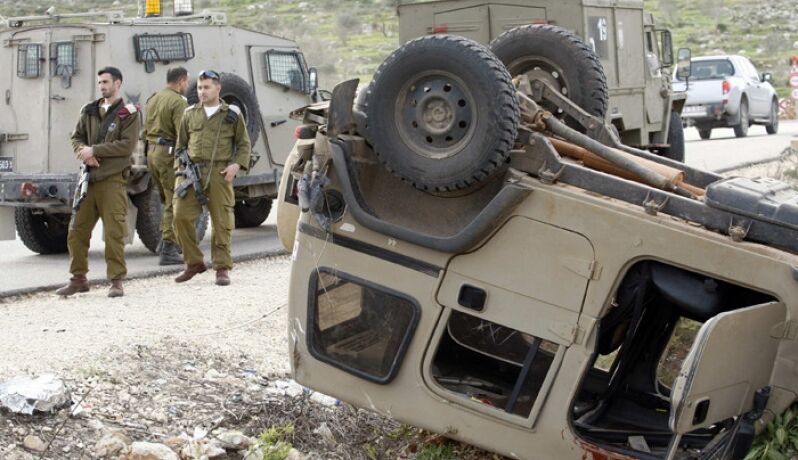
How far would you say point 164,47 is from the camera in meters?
13.0

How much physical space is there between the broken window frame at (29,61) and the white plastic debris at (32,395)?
23.5 ft

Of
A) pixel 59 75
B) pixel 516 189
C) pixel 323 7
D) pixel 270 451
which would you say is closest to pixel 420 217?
pixel 516 189

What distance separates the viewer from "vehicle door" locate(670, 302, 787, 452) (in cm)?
434

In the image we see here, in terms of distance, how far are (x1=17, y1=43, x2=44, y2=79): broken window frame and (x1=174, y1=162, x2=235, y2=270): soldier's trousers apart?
134 inches

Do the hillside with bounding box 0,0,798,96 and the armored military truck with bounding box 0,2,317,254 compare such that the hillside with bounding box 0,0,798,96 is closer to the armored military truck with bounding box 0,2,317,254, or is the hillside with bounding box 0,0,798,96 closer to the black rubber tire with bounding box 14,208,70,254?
the armored military truck with bounding box 0,2,317,254

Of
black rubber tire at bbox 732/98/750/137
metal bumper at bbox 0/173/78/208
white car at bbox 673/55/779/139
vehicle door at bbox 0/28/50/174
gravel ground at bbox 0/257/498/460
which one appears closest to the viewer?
gravel ground at bbox 0/257/498/460

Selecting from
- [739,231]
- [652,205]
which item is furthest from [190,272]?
[739,231]

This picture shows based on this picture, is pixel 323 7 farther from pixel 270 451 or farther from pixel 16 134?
pixel 270 451

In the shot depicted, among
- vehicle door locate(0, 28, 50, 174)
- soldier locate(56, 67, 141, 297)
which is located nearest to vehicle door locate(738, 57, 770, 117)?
vehicle door locate(0, 28, 50, 174)

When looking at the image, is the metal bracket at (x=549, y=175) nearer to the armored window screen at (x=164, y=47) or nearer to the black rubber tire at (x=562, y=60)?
the black rubber tire at (x=562, y=60)

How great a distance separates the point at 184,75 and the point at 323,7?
44.4 metres

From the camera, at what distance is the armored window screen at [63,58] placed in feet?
41.2

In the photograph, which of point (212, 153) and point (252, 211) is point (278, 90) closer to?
point (252, 211)

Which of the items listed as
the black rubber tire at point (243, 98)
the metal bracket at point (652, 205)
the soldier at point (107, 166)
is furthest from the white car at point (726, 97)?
the metal bracket at point (652, 205)
